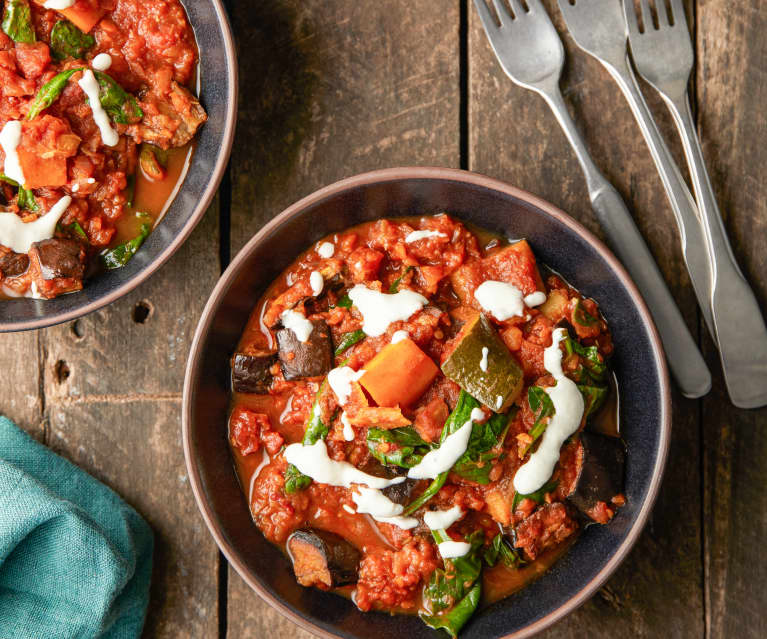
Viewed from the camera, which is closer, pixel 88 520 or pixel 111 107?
pixel 111 107

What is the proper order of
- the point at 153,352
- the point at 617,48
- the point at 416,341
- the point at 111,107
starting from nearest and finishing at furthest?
the point at 416,341 < the point at 111,107 < the point at 617,48 < the point at 153,352

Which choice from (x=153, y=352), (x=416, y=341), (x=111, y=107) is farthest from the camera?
(x=153, y=352)

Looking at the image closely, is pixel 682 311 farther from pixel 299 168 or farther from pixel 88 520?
pixel 88 520

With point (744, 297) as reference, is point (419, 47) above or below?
above

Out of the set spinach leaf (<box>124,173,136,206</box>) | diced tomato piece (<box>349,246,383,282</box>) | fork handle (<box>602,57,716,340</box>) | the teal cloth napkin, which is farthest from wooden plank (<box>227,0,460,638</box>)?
fork handle (<box>602,57,716,340</box>)

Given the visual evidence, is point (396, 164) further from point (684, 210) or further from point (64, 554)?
point (64, 554)

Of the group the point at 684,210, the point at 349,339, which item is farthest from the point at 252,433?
the point at 684,210

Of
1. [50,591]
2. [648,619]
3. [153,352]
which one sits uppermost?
[153,352]

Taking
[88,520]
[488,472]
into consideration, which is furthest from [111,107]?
[488,472]
